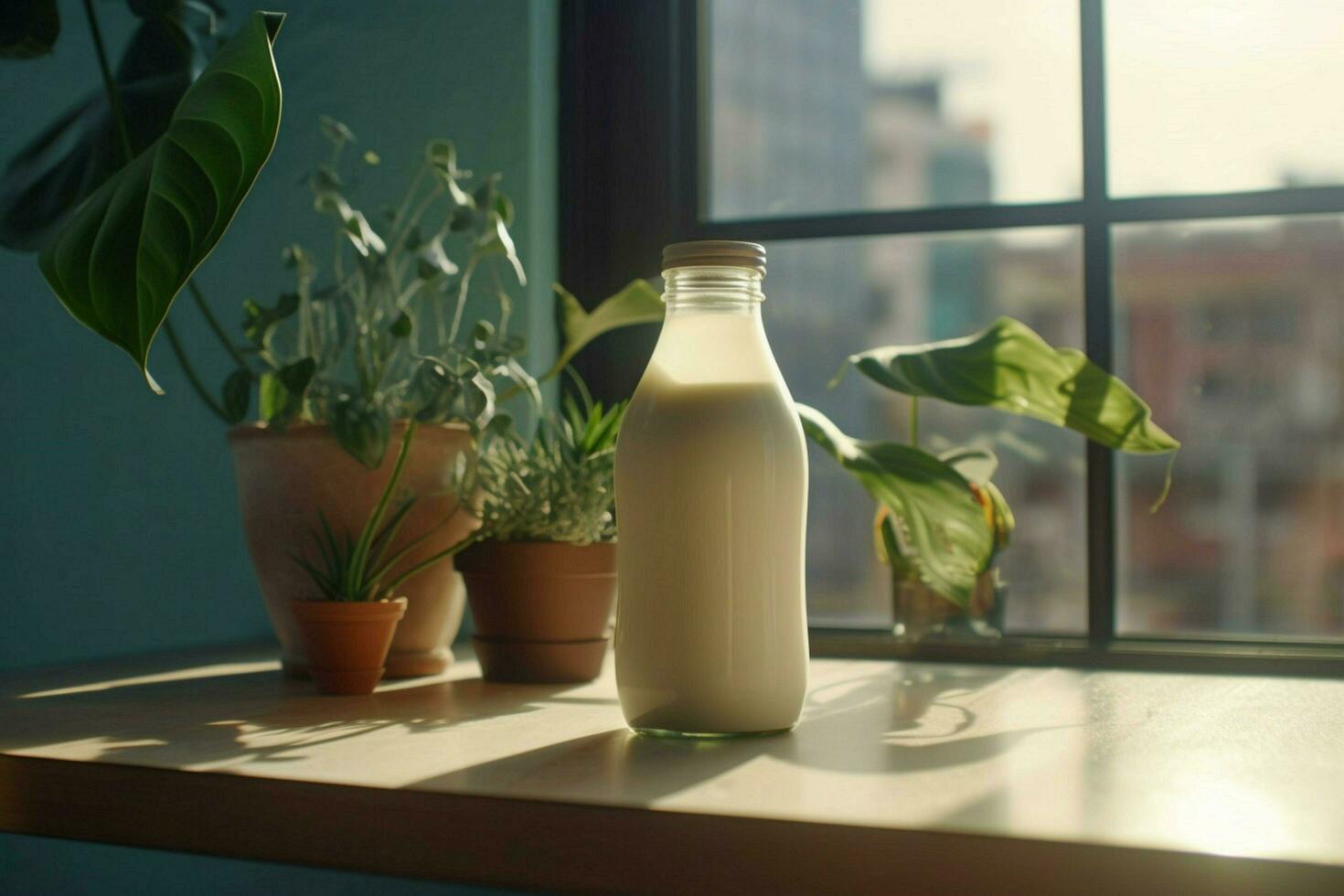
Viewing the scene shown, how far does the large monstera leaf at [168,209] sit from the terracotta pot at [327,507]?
0.28 metres

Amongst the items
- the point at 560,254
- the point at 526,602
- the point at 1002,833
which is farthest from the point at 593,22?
the point at 1002,833

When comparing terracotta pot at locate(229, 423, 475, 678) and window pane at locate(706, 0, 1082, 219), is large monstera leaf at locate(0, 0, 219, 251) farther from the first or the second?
window pane at locate(706, 0, 1082, 219)

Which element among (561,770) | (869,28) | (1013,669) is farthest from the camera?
(869,28)

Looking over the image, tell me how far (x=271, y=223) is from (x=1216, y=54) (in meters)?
0.91

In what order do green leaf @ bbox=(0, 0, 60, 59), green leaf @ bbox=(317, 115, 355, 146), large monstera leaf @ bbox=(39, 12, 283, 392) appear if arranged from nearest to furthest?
large monstera leaf @ bbox=(39, 12, 283, 392) < green leaf @ bbox=(0, 0, 60, 59) < green leaf @ bbox=(317, 115, 355, 146)

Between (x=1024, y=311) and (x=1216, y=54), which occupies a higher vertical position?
(x=1216, y=54)

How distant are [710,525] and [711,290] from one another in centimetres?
13

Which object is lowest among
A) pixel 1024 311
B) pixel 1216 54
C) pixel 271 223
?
pixel 1024 311

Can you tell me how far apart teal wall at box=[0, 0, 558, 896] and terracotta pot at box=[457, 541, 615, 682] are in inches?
12.7

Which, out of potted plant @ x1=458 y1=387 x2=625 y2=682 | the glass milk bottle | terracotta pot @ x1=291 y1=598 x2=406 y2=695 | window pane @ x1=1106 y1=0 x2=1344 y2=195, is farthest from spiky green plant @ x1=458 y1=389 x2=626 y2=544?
window pane @ x1=1106 y1=0 x2=1344 y2=195

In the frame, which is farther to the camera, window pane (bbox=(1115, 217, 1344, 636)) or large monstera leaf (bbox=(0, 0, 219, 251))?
Result: window pane (bbox=(1115, 217, 1344, 636))

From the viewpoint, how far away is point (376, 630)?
2.83ft

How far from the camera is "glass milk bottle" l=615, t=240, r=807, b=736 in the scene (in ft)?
2.23

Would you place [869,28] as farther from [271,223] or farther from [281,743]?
[281,743]
